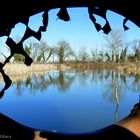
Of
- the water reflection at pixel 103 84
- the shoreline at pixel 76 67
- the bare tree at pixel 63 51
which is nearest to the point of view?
the water reflection at pixel 103 84

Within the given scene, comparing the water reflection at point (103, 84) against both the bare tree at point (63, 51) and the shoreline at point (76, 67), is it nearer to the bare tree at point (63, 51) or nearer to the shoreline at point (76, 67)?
the shoreline at point (76, 67)

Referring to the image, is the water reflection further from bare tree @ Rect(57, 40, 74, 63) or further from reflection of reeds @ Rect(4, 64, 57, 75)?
bare tree @ Rect(57, 40, 74, 63)

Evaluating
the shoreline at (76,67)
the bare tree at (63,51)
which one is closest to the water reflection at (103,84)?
the shoreline at (76,67)

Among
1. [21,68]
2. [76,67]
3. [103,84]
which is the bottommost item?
[76,67]

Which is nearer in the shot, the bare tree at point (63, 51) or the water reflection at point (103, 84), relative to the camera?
the water reflection at point (103, 84)

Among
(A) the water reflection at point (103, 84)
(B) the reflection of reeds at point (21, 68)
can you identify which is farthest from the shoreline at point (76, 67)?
(A) the water reflection at point (103, 84)

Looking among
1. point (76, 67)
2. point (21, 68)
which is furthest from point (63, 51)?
point (21, 68)

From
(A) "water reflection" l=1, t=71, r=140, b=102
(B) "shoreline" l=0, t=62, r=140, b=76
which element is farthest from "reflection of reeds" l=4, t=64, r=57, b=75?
(A) "water reflection" l=1, t=71, r=140, b=102

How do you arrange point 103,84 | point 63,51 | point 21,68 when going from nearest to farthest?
1. point 103,84
2. point 21,68
3. point 63,51

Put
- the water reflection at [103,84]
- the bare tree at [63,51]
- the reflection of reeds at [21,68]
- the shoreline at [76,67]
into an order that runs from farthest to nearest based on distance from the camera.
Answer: the bare tree at [63,51]
the shoreline at [76,67]
the reflection of reeds at [21,68]
the water reflection at [103,84]

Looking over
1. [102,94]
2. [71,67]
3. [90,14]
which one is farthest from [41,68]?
[90,14]

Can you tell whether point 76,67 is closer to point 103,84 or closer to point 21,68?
point 21,68

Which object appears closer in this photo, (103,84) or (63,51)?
(103,84)

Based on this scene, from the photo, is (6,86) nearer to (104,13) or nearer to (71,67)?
(104,13)
